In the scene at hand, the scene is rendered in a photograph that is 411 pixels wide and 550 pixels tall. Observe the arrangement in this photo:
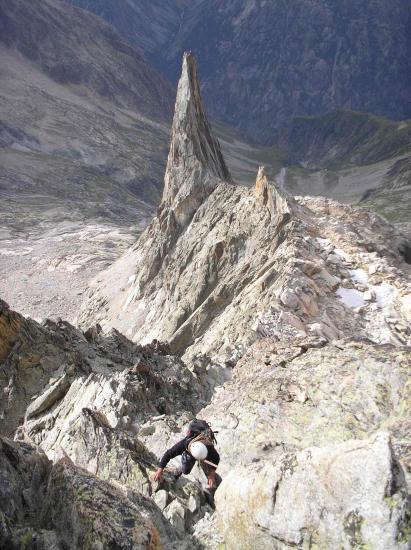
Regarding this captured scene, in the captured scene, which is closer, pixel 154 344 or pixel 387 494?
pixel 387 494

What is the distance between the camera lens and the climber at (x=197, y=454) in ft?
30.5

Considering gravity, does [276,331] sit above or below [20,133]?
below

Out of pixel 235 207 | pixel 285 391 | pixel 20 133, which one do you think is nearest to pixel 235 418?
pixel 285 391

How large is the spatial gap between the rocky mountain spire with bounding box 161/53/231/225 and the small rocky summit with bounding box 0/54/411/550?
3.53 m

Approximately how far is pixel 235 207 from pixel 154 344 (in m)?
12.9

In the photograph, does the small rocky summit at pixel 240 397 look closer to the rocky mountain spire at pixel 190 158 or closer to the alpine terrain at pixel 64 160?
the rocky mountain spire at pixel 190 158

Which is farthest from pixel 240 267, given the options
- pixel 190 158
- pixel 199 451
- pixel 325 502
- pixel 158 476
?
pixel 325 502

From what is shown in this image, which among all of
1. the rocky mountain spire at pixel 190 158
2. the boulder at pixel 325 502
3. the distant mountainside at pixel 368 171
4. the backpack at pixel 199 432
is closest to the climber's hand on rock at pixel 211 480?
the backpack at pixel 199 432

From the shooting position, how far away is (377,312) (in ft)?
65.0

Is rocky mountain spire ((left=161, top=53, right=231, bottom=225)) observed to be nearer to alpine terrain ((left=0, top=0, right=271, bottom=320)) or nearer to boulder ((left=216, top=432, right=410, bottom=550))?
alpine terrain ((left=0, top=0, right=271, bottom=320))

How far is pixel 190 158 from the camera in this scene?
41.0m

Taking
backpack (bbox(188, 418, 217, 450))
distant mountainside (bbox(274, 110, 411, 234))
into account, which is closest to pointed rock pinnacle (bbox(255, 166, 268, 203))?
backpack (bbox(188, 418, 217, 450))

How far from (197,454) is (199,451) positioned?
0.20 feet

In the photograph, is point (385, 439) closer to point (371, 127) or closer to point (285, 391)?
point (285, 391)
